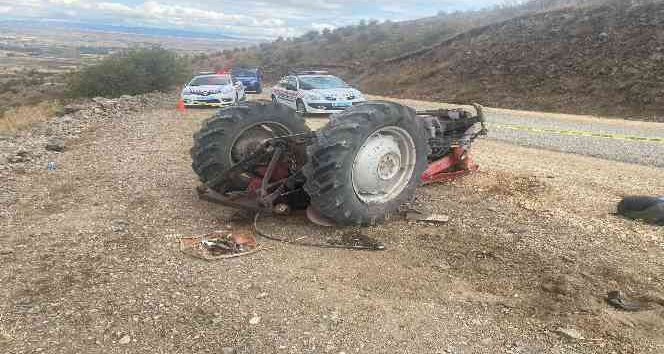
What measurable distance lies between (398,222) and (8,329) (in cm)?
346

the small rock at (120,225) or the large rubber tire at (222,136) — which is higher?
the large rubber tire at (222,136)

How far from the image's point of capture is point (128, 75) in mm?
24375

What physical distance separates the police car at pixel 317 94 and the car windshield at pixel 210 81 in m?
2.43

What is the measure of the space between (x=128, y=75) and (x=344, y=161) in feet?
75.0

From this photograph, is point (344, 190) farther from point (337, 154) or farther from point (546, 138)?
point (546, 138)

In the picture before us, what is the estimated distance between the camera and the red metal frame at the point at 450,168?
641cm

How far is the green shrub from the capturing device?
2377cm

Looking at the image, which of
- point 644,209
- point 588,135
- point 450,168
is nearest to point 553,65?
point 588,135

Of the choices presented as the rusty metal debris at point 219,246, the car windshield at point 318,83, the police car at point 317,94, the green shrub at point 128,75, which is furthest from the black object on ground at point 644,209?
the green shrub at point 128,75

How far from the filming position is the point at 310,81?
1717 centimetres

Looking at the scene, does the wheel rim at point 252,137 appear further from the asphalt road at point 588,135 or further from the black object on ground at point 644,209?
the asphalt road at point 588,135

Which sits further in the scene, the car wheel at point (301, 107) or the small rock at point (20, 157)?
the car wheel at point (301, 107)

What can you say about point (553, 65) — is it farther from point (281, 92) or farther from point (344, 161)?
point (344, 161)

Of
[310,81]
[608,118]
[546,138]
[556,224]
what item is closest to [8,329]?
[556,224]
